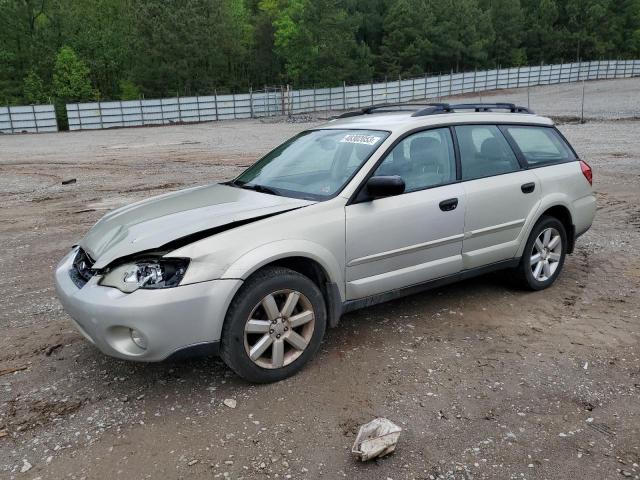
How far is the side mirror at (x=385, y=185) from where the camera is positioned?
3.86 metres

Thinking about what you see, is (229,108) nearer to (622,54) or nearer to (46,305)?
(46,305)

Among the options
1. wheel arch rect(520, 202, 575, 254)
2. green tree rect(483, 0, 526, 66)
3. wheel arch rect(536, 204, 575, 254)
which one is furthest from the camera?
green tree rect(483, 0, 526, 66)

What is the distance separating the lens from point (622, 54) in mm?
85312

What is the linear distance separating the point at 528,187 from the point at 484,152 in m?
0.51

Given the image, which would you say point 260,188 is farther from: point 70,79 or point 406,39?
point 406,39

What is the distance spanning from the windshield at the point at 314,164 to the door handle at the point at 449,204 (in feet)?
2.22

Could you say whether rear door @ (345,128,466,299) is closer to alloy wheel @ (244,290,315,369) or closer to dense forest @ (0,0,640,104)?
alloy wheel @ (244,290,315,369)

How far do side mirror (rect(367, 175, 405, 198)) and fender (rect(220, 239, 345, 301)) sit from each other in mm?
543

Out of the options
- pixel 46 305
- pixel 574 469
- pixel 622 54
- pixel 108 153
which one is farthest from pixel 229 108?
pixel 622 54

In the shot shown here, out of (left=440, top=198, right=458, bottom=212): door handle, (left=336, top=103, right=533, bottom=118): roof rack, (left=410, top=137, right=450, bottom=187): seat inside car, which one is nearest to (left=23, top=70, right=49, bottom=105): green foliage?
(left=336, top=103, right=533, bottom=118): roof rack

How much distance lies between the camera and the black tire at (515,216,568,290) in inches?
198

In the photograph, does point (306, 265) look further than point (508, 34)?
No

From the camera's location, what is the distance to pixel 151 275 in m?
3.27

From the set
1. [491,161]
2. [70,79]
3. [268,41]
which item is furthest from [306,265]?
[268,41]
